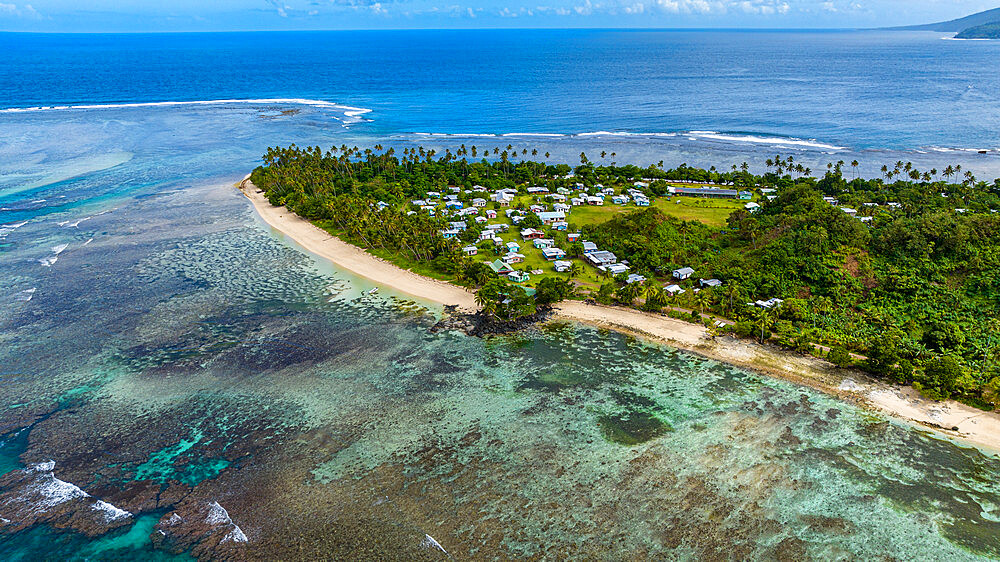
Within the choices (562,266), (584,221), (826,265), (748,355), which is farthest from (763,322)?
(584,221)

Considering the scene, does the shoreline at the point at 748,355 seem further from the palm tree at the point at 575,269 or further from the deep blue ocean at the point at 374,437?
the palm tree at the point at 575,269

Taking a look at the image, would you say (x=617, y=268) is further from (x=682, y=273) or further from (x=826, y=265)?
(x=826, y=265)

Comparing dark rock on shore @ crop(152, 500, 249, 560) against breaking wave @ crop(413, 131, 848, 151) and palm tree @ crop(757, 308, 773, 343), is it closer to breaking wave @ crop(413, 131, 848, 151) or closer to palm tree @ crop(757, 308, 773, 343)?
palm tree @ crop(757, 308, 773, 343)

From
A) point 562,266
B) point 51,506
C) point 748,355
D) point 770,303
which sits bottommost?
point 51,506

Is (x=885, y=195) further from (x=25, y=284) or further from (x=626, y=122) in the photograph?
(x=25, y=284)

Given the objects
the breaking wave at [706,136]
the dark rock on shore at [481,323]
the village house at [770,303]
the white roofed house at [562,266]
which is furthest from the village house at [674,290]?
the breaking wave at [706,136]

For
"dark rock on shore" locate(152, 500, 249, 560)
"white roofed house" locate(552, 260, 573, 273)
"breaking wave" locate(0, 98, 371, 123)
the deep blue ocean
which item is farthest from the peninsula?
"breaking wave" locate(0, 98, 371, 123)

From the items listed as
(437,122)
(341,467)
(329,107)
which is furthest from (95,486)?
(329,107)
